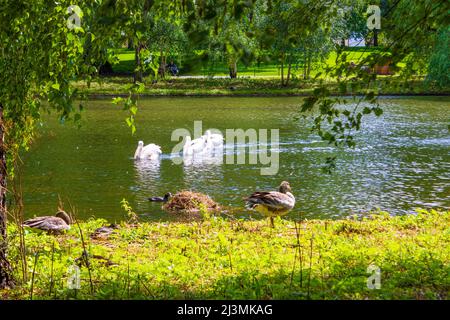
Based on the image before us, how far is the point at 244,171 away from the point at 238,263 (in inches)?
581

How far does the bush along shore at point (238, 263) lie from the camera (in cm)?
746

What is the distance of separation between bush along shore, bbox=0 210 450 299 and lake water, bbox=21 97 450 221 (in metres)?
3.19

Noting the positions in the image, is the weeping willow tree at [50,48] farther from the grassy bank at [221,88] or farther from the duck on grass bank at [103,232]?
the grassy bank at [221,88]

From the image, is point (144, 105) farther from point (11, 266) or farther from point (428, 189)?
point (11, 266)

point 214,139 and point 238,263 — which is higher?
point 238,263

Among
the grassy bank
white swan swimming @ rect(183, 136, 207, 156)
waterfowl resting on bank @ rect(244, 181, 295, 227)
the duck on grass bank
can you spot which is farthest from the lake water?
the grassy bank

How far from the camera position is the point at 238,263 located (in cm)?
914

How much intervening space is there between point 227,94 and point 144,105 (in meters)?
11.4

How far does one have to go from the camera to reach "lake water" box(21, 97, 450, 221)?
18.8 m

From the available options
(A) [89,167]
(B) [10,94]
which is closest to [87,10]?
(B) [10,94]

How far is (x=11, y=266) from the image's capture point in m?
8.00

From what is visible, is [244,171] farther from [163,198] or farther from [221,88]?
[221,88]

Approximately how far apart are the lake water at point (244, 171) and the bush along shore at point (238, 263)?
10.5 ft

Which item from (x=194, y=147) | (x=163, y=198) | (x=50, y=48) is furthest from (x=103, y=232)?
(x=194, y=147)
